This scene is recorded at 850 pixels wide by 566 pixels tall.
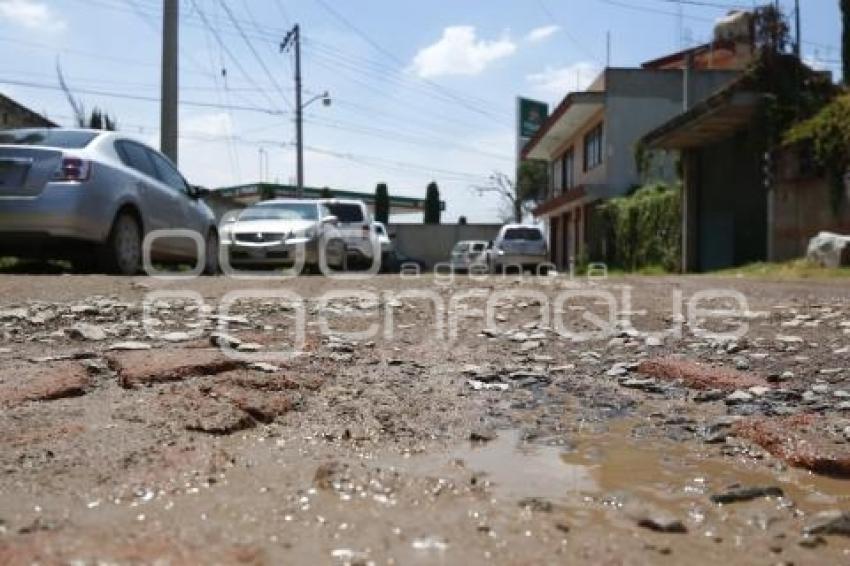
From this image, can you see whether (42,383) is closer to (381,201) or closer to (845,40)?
(845,40)

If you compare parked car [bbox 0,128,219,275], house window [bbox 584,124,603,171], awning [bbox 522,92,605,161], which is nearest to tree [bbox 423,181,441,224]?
awning [bbox 522,92,605,161]

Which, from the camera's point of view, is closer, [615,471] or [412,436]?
[615,471]

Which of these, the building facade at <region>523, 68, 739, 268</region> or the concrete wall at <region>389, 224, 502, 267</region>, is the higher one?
the building facade at <region>523, 68, 739, 268</region>

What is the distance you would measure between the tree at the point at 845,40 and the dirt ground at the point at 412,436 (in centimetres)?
1434

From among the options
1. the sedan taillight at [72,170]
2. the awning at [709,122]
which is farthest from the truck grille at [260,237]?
the awning at [709,122]

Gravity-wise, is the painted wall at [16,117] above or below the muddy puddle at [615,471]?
above

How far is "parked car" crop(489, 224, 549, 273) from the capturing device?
2508 cm

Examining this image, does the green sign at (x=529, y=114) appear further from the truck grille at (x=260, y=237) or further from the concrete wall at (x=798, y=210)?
the truck grille at (x=260, y=237)

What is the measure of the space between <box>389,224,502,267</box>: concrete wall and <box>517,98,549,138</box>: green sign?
32.4 ft

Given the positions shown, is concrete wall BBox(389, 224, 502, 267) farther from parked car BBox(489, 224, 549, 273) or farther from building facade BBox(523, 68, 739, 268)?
parked car BBox(489, 224, 549, 273)

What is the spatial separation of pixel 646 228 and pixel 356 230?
457 inches

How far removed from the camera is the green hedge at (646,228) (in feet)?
78.3

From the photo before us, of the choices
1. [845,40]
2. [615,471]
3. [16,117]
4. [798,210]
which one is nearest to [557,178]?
[845,40]

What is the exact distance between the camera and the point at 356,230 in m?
16.7
